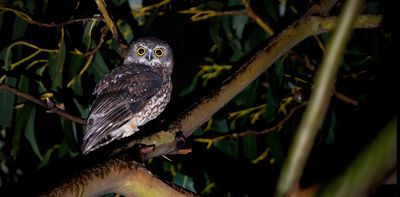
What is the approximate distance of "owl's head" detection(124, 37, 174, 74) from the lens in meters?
3.11

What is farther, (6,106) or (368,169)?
(6,106)

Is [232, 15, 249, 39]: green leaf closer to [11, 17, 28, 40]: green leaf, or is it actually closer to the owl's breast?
the owl's breast

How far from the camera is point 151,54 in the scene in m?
3.30

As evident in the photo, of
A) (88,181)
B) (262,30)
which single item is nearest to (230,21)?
(262,30)

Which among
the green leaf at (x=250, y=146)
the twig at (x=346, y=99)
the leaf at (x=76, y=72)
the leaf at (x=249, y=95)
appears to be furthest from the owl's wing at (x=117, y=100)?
the twig at (x=346, y=99)

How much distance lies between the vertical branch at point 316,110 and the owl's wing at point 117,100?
7.48 feet

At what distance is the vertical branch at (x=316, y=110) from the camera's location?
1.49 feet

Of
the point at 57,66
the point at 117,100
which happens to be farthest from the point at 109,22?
the point at 117,100

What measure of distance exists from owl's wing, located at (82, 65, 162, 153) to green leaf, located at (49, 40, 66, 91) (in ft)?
0.77

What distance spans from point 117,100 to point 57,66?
0.44 metres

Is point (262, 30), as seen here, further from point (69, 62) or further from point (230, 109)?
point (69, 62)

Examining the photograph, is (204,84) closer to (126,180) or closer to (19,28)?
(19,28)

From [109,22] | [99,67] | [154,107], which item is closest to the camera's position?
[109,22]

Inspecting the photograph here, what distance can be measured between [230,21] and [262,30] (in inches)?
7.8
